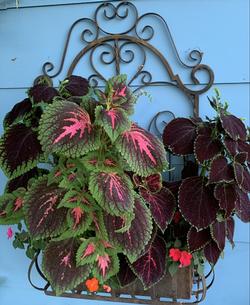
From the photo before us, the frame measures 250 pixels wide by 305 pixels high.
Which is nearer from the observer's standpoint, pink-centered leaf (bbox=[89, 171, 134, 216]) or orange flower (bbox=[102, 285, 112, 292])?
pink-centered leaf (bbox=[89, 171, 134, 216])

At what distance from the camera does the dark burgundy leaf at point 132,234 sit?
40.0 inches

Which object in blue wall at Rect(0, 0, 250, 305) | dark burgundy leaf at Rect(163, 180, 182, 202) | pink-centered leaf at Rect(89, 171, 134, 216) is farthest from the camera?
blue wall at Rect(0, 0, 250, 305)

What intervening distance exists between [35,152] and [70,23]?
499 mm

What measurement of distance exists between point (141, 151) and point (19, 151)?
0.32 meters

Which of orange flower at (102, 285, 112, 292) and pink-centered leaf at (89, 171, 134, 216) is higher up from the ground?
pink-centered leaf at (89, 171, 134, 216)

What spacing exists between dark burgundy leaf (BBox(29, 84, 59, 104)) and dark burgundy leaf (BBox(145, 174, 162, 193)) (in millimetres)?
323

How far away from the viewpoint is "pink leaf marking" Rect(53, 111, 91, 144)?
A: 3.24ft

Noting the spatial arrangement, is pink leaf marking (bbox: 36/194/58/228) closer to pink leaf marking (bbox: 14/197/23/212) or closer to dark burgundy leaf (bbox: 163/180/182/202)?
pink leaf marking (bbox: 14/197/23/212)

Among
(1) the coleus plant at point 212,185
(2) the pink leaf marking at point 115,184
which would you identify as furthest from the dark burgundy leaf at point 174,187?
(2) the pink leaf marking at point 115,184

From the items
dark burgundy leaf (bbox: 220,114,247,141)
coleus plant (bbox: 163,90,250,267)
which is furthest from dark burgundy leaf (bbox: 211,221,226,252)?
dark burgundy leaf (bbox: 220,114,247,141)

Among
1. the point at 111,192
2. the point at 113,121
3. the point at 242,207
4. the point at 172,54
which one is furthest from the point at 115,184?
the point at 172,54

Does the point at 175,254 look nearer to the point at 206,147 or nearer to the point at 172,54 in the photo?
the point at 206,147

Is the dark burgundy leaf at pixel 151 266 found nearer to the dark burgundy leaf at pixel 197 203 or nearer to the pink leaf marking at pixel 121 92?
the dark burgundy leaf at pixel 197 203

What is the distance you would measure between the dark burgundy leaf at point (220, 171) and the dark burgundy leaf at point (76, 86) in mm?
391
